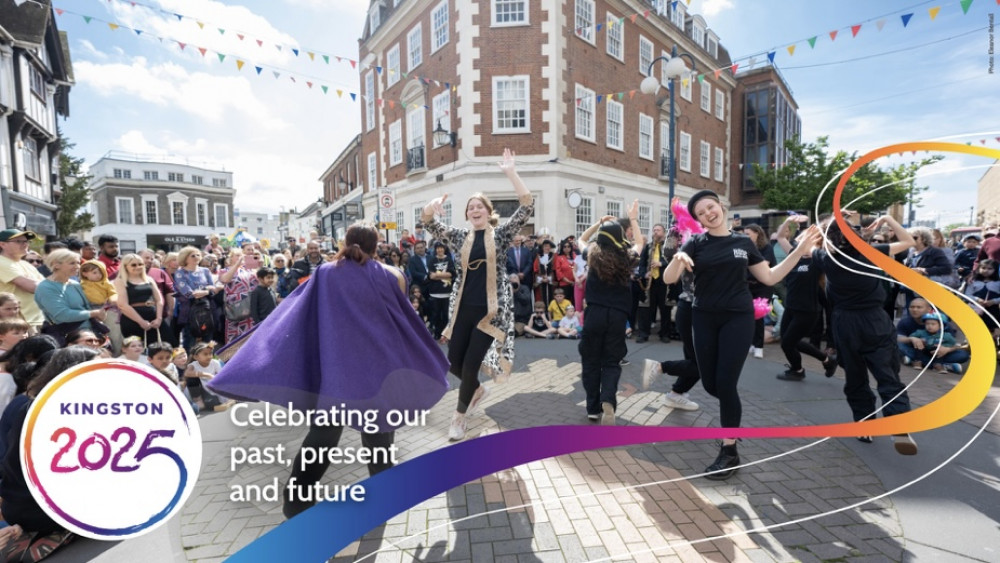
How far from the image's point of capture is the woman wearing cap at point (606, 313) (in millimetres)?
4090

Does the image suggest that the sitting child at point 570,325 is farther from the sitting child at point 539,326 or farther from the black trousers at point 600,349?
the black trousers at point 600,349

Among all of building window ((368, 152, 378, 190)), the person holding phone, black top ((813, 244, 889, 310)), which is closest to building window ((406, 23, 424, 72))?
building window ((368, 152, 378, 190))

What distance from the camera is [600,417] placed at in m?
4.23

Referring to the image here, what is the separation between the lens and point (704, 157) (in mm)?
25453

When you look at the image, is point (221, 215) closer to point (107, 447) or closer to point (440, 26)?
point (440, 26)

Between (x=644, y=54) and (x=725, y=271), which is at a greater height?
(x=644, y=54)

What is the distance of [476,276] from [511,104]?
13416 millimetres

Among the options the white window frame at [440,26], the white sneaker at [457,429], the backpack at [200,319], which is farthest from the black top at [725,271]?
the white window frame at [440,26]

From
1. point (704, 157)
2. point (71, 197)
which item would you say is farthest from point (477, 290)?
point (71, 197)

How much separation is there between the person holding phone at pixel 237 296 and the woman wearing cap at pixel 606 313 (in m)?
5.18

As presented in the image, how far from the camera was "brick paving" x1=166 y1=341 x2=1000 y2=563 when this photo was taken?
2387mm

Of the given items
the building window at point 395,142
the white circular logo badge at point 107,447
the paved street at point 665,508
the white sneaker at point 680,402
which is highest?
the building window at point 395,142

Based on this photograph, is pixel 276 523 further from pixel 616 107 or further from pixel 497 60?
pixel 616 107

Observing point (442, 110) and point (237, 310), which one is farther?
point (442, 110)
